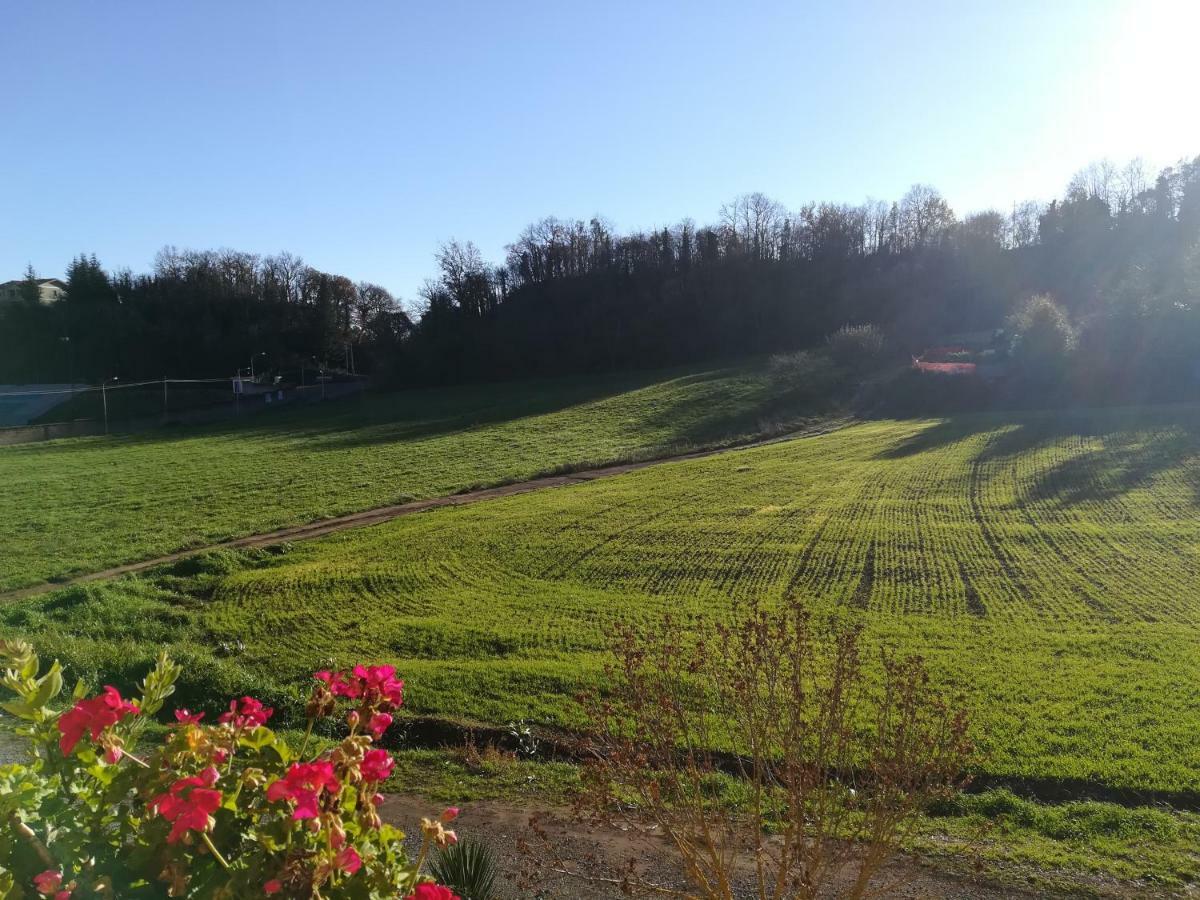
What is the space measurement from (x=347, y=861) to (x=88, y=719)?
722mm

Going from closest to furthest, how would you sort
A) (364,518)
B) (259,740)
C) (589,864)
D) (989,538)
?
1. (259,740)
2. (589,864)
3. (989,538)
4. (364,518)

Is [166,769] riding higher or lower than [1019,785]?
higher

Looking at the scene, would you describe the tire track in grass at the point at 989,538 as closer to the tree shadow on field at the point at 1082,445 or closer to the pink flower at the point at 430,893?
the tree shadow on field at the point at 1082,445

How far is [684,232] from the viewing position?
298 ft

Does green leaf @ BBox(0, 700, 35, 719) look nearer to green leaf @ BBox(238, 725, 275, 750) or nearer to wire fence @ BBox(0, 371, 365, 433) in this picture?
green leaf @ BBox(238, 725, 275, 750)

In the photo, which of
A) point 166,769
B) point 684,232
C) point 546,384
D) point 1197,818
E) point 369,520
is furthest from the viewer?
point 684,232

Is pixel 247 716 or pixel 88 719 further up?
pixel 88 719

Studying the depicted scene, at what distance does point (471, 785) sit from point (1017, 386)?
3874cm

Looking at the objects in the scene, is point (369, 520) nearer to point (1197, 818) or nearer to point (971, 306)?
point (1197, 818)

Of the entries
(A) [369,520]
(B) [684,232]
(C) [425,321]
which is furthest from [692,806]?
(B) [684,232]

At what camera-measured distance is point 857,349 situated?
53.7m

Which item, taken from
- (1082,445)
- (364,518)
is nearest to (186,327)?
(364,518)

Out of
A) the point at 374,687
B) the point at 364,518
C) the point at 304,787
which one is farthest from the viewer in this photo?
the point at 364,518

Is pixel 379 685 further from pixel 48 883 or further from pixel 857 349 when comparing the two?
pixel 857 349
